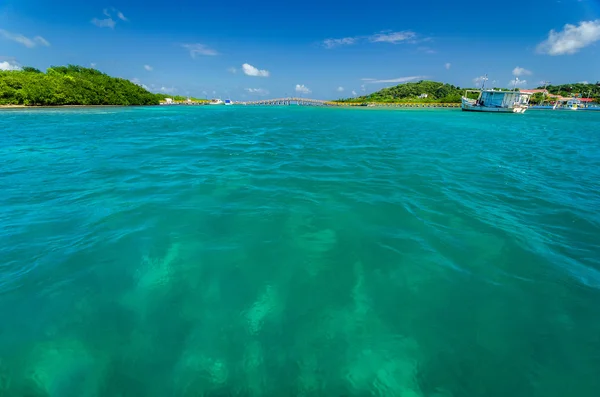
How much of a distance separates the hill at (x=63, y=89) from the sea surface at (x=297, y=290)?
86055mm

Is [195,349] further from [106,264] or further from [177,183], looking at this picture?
[177,183]

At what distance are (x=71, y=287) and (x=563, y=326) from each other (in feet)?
26.2

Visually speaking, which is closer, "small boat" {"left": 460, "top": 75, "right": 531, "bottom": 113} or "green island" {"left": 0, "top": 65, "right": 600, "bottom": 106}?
"green island" {"left": 0, "top": 65, "right": 600, "bottom": 106}

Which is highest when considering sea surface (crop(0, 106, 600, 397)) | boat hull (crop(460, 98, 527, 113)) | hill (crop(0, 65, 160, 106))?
hill (crop(0, 65, 160, 106))

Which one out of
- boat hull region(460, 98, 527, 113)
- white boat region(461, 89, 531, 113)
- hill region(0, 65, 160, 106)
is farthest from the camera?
white boat region(461, 89, 531, 113)

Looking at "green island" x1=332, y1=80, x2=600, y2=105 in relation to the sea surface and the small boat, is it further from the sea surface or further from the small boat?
the sea surface

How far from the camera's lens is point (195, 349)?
3596 millimetres

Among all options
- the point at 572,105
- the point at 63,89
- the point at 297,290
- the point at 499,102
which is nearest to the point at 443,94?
the point at 572,105

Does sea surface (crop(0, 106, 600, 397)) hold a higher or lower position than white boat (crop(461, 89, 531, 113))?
lower

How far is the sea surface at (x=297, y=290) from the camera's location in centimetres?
331

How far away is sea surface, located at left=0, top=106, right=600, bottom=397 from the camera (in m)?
3.31

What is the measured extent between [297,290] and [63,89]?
103m

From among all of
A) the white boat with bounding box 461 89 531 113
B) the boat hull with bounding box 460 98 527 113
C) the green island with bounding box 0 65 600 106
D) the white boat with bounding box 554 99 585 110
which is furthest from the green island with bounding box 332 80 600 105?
the white boat with bounding box 461 89 531 113

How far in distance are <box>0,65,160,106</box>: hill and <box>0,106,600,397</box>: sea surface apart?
86.1m
